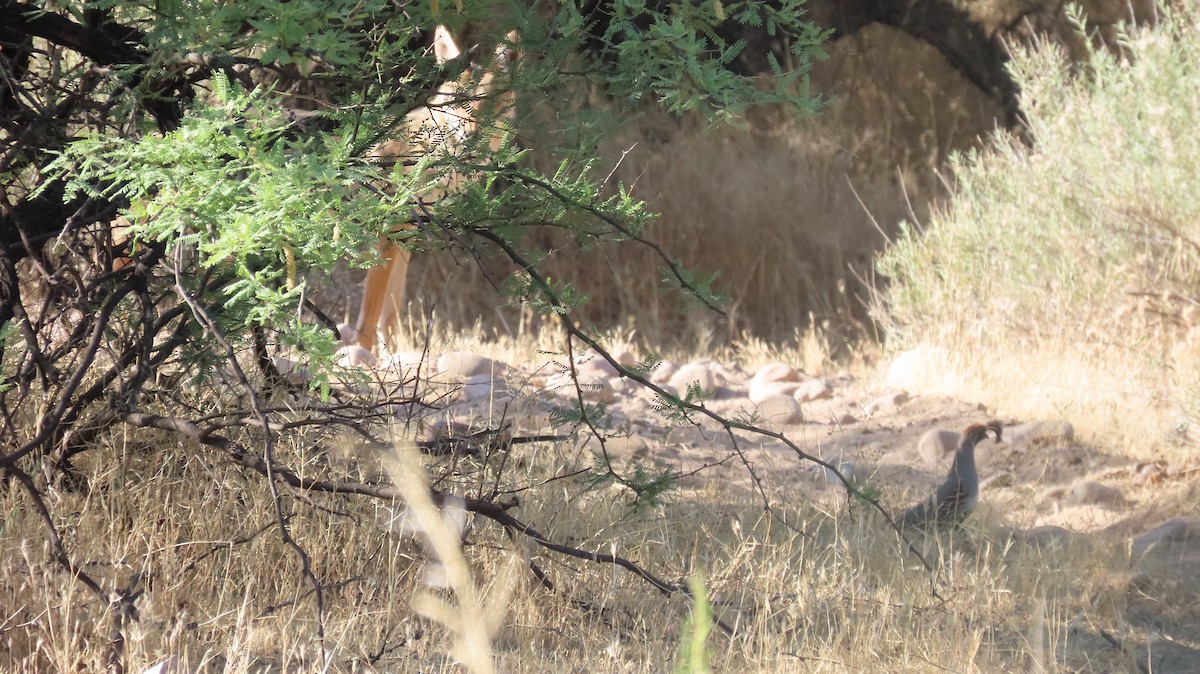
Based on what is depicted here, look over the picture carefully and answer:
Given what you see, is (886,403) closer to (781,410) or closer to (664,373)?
(781,410)

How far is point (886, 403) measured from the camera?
6105 millimetres

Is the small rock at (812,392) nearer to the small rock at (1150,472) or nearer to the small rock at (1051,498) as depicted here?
the small rock at (1051,498)

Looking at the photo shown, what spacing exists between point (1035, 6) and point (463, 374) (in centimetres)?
983

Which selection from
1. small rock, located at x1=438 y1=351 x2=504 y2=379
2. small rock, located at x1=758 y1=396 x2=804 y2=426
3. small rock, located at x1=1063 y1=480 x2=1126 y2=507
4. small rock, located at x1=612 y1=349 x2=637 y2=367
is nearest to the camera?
small rock, located at x1=1063 y1=480 x2=1126 y2=507

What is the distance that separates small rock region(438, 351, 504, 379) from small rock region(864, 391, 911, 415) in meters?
1.83

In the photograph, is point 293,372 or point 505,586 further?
point 293,372

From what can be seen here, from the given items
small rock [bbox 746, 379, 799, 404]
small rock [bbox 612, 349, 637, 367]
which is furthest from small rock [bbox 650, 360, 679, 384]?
small rock [bbox 746, 379, 799, 404]

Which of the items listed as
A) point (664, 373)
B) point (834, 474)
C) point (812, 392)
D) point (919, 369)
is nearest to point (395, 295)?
point (664, 373)

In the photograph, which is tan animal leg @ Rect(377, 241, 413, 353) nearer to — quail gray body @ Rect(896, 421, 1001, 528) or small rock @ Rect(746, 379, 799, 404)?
small rock @ Rect(746, 379, 799, 404)

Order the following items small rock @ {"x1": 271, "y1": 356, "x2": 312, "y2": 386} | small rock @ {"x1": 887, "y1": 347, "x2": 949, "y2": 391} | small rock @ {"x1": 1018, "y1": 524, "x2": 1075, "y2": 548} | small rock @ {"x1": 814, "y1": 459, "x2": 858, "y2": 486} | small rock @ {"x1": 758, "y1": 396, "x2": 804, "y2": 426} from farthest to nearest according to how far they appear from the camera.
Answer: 1. small rock @ {"x1": 887, "y1": 347, "x2": 949, "y2": 391}
2. small rock @ {"x1": 758, "y1": 396, "x2": 804, "y2": 426}
3. small rock @ {"x1": 814, "y1": 459, "x2": 858, "y2": 486}
4. small rock @ {"x1": 1018, "y1": 524, "x2": 1075, "y2": 548}
5. small rock @ {"x1": 271, "y1": 356, "x2": 312, "y2": 386}

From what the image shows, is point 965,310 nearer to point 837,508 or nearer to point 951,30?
point 837,508

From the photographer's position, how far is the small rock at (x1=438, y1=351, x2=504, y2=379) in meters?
5.53

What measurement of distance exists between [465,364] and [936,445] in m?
2.13

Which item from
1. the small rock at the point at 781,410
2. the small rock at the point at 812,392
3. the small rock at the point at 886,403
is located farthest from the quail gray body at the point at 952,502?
the small rock at the point at 812,392
